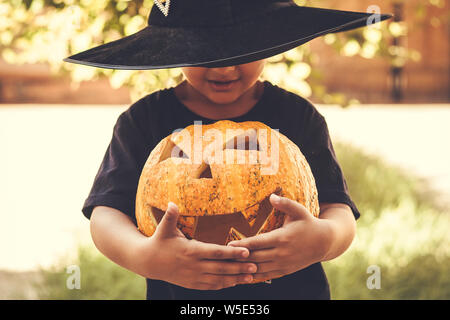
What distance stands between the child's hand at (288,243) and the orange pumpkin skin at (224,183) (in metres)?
0.07

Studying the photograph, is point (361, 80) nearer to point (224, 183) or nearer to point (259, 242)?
point (224, 183)

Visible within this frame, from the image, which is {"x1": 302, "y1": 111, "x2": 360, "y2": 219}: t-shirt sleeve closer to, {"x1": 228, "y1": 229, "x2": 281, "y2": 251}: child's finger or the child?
the child

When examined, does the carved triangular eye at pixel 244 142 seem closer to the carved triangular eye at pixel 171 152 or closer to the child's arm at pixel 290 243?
the carved triangular eye at pixel 171 152

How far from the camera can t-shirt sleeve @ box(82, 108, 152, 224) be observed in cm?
154

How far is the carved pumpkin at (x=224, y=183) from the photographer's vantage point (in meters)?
1.31

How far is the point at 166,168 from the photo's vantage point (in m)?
1.37

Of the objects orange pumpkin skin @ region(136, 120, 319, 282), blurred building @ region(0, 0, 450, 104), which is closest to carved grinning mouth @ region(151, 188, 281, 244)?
orange pumpkin skin @ region(136, 120, 319, 282)

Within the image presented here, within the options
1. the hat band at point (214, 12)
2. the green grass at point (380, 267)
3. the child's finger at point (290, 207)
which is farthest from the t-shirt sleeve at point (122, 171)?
the green grass at point (380, 267)

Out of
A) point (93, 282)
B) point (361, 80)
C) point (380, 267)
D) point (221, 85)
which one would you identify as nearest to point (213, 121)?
point (221, 85)

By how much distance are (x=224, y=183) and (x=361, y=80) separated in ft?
43.9

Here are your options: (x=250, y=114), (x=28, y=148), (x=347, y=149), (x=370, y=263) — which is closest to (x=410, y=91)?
(x=347, y=149)

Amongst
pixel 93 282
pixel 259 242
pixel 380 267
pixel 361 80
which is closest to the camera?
pixel 259 242

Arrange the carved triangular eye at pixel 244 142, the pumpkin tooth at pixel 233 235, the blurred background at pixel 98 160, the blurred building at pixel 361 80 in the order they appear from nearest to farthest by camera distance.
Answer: the pumpkin tooth at pixel 233 235 → the carved triangular eye at pixel 244 142 → the blurred background at pixel 98 160 → the blurred building at pixel 361 80

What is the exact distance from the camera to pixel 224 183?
4.33 ft
